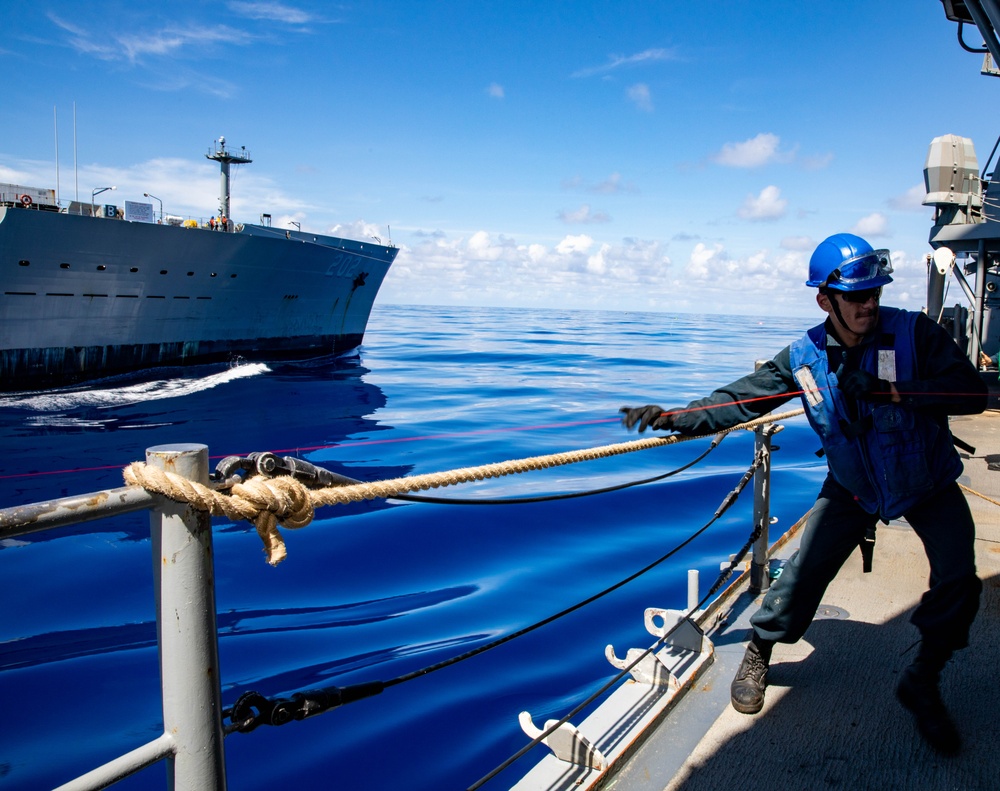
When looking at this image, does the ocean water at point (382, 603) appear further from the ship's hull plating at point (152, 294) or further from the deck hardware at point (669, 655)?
the ship's hull plating at point (152, 294)

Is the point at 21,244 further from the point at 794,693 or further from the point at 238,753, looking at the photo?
the point at 794,693

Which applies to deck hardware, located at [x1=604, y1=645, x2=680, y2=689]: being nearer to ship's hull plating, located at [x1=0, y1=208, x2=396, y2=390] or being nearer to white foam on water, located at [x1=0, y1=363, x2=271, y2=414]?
white foam on water, located at [x1=0, y1=363, x2=271, y2=414]

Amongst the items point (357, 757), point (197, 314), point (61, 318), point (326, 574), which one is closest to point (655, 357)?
point (197, 314)

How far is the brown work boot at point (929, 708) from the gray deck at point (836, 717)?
0.04 m

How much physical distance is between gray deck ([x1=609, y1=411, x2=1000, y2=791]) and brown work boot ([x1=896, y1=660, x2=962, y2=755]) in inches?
1.7

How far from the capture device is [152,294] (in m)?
24.0

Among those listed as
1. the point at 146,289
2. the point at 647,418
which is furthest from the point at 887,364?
the point at 146,289

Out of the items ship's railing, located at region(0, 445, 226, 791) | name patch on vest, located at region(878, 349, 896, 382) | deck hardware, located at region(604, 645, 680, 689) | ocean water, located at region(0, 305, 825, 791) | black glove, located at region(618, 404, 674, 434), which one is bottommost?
ocean water, located at region(0, 305, 825, 791)

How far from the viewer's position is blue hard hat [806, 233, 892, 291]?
237 centimetres

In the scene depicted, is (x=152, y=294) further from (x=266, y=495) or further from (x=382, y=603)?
(x=266, y=495)

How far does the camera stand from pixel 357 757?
3.61 meters

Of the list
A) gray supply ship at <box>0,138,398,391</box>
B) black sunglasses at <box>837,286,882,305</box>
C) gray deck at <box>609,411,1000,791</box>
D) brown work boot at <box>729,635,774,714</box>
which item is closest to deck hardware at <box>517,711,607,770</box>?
gray deck at <box>609,411,1000,791</box>

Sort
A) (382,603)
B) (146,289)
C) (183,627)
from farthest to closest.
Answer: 1. (146,289)
2. (382,603)
3. (183,627)

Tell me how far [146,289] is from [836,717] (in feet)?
85.2
